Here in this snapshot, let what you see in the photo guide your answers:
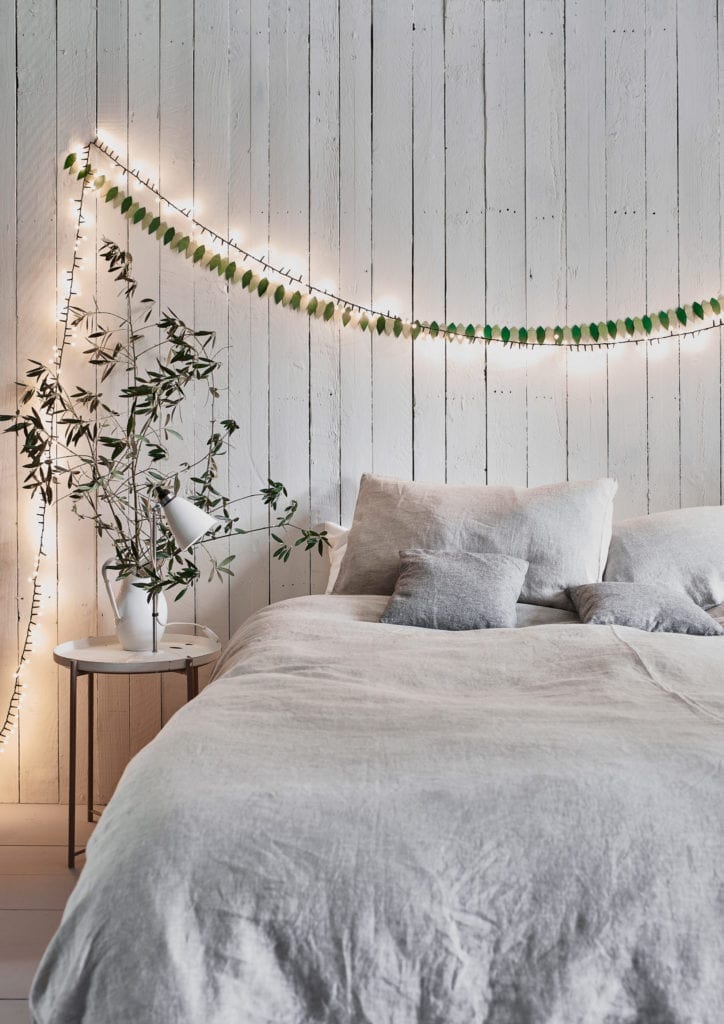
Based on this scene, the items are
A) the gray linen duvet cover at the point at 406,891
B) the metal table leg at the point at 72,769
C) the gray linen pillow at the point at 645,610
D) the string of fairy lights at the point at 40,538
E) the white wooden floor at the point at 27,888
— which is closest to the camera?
the gray linen duvet cover at the point at 406,891

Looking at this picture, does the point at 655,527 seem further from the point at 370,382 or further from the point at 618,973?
the point at 618,973

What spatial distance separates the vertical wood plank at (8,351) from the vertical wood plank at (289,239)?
0.84 m

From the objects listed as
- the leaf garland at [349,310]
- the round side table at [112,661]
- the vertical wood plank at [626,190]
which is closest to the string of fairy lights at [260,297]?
the leaf garland at [349,310]

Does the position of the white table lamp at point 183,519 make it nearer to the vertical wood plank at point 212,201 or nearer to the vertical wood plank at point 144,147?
the vertical wood plank at point 212,201

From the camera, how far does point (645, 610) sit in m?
2.01

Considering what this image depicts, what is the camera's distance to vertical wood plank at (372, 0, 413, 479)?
2.71 m

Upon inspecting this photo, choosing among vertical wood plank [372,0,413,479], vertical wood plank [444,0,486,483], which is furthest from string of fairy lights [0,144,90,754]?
vertical wood plank [444,0,486,483]

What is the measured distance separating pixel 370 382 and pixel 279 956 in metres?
2.06

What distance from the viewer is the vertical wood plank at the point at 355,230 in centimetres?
271

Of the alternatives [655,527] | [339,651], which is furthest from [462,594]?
[655,527]

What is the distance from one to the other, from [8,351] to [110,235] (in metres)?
0.50

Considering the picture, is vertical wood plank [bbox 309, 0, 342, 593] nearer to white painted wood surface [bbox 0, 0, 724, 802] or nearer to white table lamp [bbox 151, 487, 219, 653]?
white painted wood surface [bbox 0, 0, 724, 802]

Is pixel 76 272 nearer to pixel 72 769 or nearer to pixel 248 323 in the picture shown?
pixel 248 323

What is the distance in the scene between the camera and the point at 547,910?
2.91 ft
